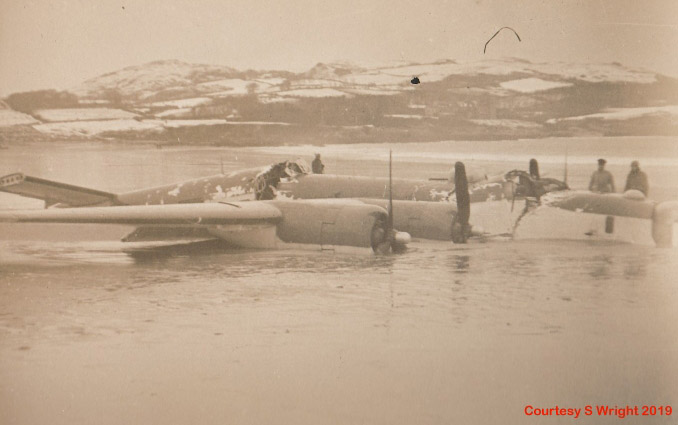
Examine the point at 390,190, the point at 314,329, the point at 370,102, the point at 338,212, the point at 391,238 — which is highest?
the point at 370,102

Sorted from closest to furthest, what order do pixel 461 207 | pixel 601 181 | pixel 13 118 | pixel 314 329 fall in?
pixel 314 329 → pixel 13 118 → pixel 601 181 → pixel 461 207

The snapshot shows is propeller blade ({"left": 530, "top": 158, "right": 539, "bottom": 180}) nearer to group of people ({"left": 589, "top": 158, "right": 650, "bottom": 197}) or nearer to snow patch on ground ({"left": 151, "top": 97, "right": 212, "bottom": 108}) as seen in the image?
group of people ({"left": 589, "top": 158, "right": 650, "bottom": 197})

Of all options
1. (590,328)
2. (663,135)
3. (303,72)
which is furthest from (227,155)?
(663,135)

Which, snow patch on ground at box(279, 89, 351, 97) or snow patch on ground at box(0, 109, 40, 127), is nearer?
snow patch on ground at box(0, 109, 40, 127)

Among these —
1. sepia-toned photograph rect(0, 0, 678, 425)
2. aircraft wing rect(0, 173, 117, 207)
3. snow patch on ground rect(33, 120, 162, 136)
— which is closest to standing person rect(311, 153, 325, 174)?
sepia-toned photograph rect(0, 0, 678, 425)

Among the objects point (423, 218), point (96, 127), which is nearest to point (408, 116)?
point (423, 218)

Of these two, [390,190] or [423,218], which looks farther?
[423,218]

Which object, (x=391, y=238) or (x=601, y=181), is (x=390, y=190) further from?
(x=601, y=181)

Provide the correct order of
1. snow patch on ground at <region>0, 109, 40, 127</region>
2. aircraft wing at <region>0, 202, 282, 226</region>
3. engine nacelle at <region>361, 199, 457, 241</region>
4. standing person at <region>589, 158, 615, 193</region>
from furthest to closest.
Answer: engine nacelle at <region>361, 199, 457, 241</region> < standing person at <region>589, 158, 615, 193</region> < snow patch on ground at <region>0, 109, 40, 127</region> < aircraft wing at <region>0, 202, 282, 226</region>
